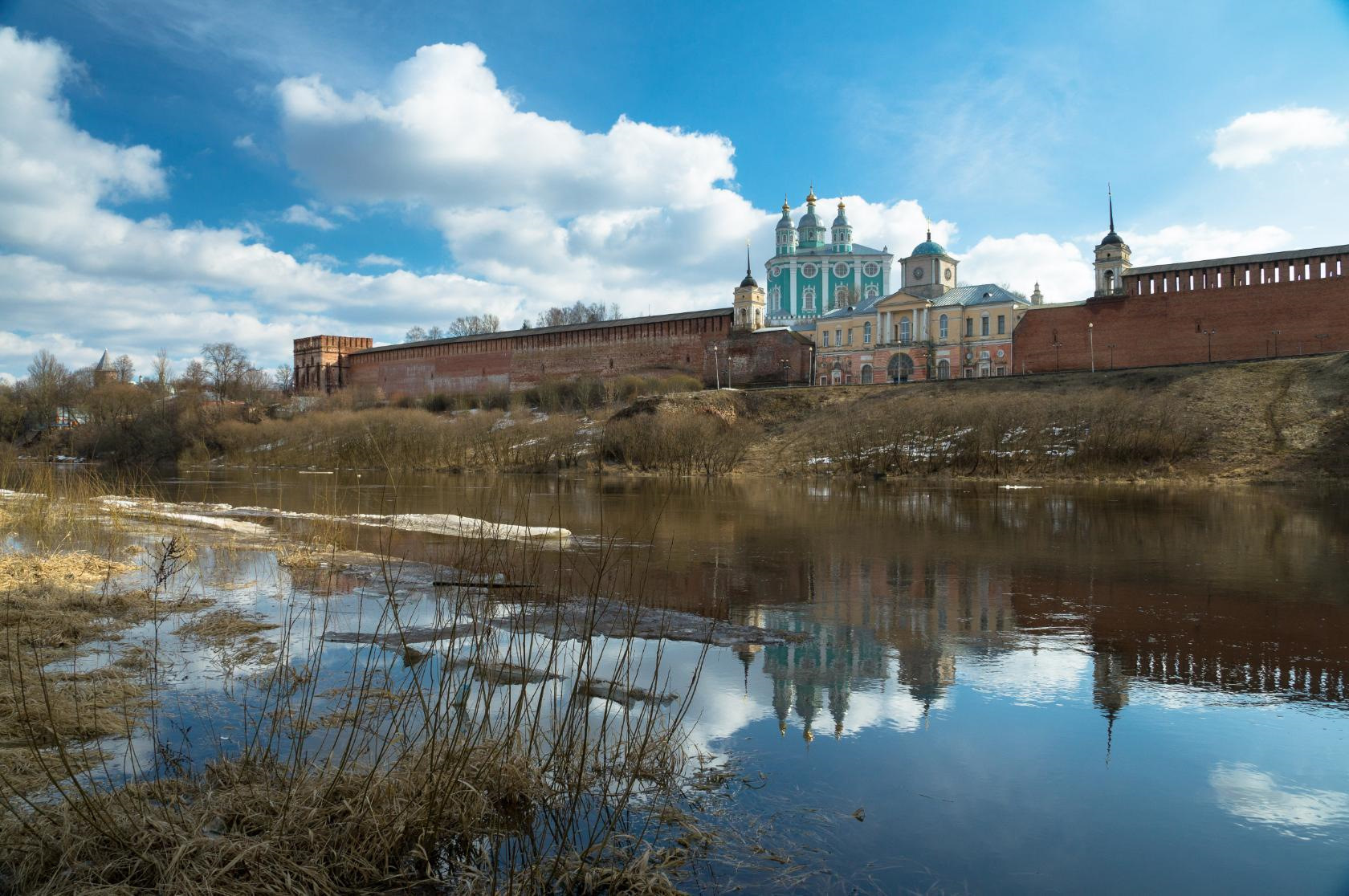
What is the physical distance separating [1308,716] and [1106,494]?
1608 centimetres

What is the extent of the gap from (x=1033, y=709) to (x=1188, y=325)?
38.8 meters

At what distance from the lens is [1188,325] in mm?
36938

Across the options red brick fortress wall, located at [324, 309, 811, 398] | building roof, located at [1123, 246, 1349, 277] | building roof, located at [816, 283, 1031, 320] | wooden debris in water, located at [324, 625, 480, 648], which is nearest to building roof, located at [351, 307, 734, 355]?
red brick fortress wall, located at [324, 309, 811, 398]

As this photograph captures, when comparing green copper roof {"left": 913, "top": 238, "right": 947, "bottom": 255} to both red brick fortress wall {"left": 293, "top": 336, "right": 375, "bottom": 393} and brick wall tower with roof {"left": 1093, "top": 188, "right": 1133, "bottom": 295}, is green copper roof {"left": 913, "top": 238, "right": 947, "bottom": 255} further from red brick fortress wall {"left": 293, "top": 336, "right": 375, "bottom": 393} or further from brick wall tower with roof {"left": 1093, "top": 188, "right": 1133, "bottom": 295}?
red brick fortress wall {"left": 293, "top": 336, "right": 375, "bottom": 393}

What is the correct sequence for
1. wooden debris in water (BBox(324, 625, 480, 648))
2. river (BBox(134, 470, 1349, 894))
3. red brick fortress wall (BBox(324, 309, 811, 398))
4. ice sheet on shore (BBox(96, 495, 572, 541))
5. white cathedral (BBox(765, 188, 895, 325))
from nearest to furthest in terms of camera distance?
river (BBox(134, 470, 1349, 894)) < wooden debris in water (BBox(324, 625, 480, 648)) < ice sheet on shore (BBox(96, 495, 572, 541)) < red brick fortress wall (BBox(324, 309, 811, 398)) < white cathedral (BBox(765, 188, 895, 325))

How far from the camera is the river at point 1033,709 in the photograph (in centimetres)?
298

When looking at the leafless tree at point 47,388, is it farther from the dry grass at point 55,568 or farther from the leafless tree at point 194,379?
the dry grass at point 55,568

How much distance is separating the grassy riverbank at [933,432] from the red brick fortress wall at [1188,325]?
5.84 metres

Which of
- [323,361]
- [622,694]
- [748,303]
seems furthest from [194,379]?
[622,694]

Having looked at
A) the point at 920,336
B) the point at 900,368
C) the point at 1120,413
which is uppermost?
the point at 920,336

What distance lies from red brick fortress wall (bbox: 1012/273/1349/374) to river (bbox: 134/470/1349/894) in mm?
29791

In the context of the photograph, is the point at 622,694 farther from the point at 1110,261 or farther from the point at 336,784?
the point at 1110,261

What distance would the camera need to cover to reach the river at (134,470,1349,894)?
2980 millimetres

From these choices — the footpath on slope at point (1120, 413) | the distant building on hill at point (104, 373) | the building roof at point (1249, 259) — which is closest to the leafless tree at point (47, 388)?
the distant building on hill at point (104, 373)
